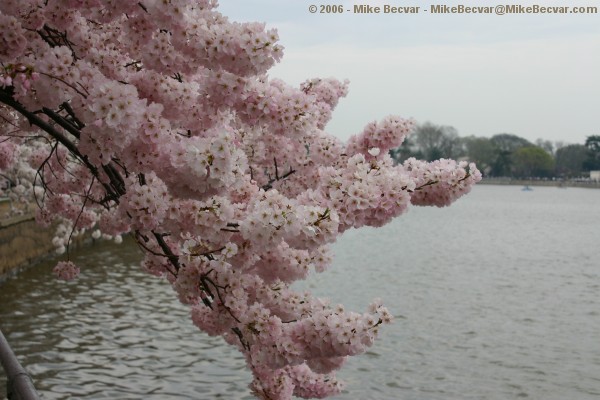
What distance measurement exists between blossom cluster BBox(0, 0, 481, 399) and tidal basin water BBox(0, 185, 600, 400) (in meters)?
8.04

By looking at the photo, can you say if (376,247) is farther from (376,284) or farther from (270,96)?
(270,96)

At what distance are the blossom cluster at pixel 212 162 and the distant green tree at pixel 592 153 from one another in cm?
18681

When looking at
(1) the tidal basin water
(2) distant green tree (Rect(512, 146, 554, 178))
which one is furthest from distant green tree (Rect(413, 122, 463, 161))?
(1) the tidal basin water

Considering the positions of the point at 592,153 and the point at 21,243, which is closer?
the point at 21,243

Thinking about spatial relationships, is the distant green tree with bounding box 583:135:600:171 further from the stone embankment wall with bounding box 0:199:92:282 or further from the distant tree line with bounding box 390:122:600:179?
the stone embankment wall with bounding box 0:199:92:282

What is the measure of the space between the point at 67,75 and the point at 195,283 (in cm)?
207

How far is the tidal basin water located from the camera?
49.5ft

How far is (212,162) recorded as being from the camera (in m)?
4.81

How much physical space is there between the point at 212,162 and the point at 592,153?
196 m

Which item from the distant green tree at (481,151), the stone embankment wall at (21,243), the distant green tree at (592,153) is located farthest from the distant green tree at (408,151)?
the stone embankment wall at (21,243)

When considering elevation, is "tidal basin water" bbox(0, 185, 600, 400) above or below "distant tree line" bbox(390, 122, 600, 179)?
below

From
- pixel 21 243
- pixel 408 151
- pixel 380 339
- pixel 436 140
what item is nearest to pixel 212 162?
pixel 380 339

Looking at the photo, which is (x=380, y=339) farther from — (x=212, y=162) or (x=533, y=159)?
(x=533, y=159)

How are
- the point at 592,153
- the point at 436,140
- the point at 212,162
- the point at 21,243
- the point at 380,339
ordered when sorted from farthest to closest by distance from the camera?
the point at 436,140, the point at 592,153, the point at 21,243, the point at 380,339, the point at 212,162
